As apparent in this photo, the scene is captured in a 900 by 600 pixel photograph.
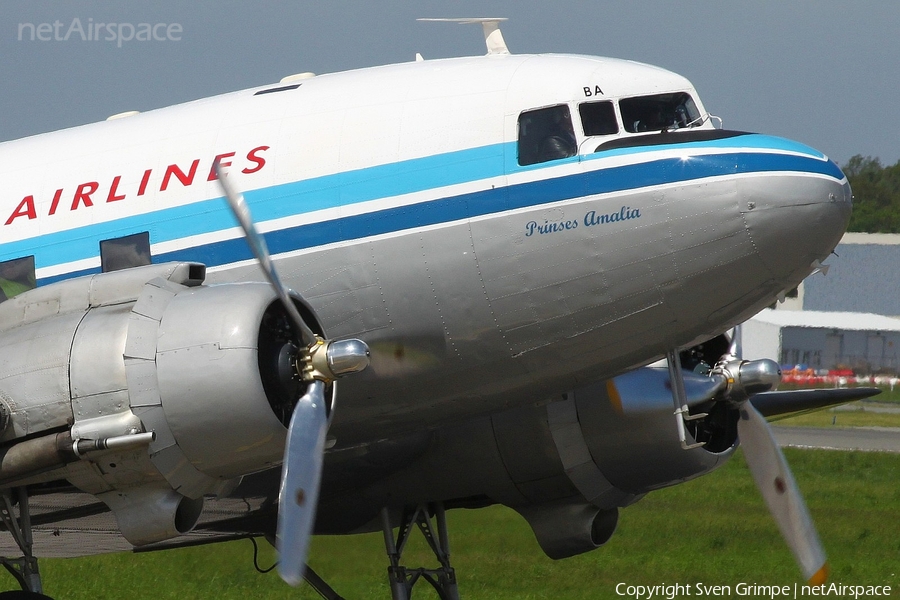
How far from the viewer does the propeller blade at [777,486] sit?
12.8 metres

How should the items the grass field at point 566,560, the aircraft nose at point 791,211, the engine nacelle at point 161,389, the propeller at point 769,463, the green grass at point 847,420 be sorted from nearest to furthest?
the engine nacelle at point 161,389 → the aircraft nose at point 791,211 → the propeller at point 769,463 → the grass field at point 566,560 → the green grass at point 847,420

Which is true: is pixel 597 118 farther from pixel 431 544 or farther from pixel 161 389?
pixel 431 544

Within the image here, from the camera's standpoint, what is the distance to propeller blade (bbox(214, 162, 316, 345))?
8.80 meters

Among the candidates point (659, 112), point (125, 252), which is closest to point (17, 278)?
point (125, 252)

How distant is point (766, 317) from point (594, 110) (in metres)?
63.9

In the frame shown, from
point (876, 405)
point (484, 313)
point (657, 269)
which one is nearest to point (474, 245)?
point (484, 313)

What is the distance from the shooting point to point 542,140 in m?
9.77

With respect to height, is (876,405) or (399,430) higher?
(399,430)

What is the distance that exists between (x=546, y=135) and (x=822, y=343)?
63178mm

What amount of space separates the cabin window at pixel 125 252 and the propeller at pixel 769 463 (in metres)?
5.35

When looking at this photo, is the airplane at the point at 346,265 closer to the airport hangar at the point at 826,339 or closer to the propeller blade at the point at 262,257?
the propeller blade at the point at 262,257

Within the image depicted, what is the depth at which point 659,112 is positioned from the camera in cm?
998

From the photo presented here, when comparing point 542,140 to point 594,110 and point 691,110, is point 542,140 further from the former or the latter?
point 691,110

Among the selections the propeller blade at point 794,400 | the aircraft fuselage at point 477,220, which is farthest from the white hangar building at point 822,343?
the aircraft fuselage at point 477,220
